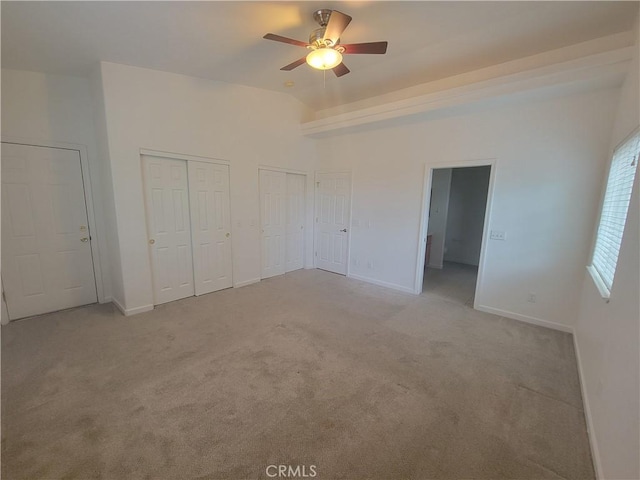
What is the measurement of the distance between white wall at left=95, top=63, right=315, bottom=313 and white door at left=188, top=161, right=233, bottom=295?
0.44 feet

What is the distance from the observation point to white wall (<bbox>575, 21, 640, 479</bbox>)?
120 centimetres

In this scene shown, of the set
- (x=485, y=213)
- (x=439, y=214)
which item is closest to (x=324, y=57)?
(x=485, y=213)

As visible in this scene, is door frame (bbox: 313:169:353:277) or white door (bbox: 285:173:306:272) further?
white door (bbox: 285:173:306:272)

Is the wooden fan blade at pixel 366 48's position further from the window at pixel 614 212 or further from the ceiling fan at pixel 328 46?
the window at pixel 614 212

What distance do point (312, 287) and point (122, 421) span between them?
294 centimetres

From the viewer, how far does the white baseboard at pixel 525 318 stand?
3.09 meters

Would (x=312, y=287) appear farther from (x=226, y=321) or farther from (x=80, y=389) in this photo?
(x=80, y=389)

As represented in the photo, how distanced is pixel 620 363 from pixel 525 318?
2149mm

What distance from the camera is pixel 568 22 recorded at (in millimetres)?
2385

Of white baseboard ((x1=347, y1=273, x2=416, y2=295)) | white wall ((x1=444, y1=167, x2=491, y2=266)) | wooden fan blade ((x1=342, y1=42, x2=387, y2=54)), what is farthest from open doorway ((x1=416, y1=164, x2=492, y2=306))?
wooden fan blade ((x1=342, y1=42, x2=387, y2=54))

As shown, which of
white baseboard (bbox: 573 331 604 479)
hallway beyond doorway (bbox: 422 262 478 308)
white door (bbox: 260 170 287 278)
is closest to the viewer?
white baseboard (bbox: 573 331 604 479)

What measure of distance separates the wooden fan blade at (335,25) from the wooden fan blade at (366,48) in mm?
127

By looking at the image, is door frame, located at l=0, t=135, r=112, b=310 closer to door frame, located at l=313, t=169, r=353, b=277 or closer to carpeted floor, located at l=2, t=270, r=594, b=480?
carpeted floor, located at l=2, t=270, r=594, b=480

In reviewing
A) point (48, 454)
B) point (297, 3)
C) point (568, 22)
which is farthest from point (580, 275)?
point (48, 454)
